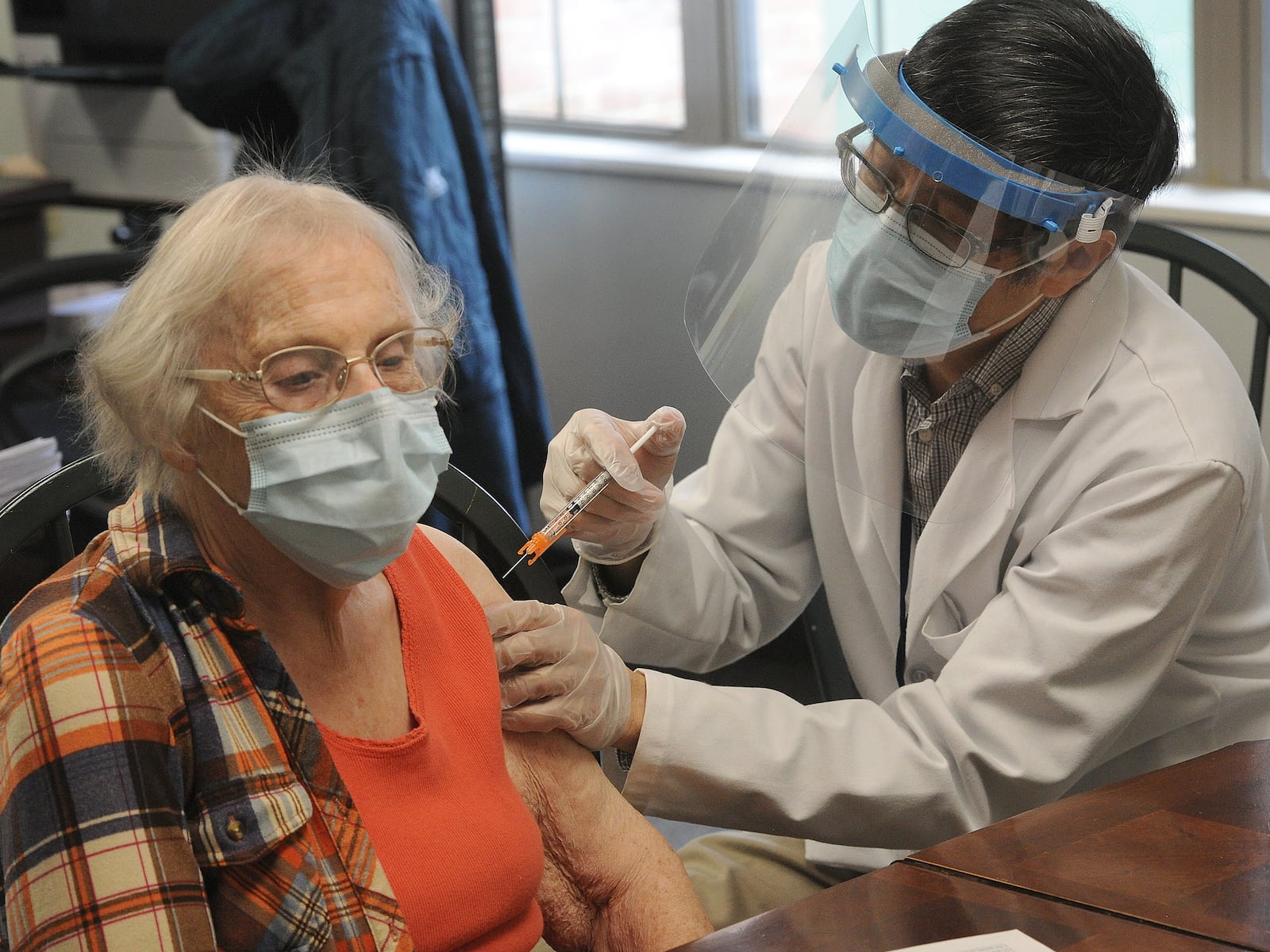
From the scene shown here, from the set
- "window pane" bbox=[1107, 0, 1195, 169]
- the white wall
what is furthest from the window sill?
"window pane" bbox=[1107, 0, 1195, 169]

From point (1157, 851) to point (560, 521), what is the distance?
617mm

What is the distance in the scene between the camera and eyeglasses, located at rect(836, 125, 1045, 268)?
4.22 ft

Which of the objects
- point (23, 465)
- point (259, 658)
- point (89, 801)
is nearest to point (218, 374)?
point (259, 658)

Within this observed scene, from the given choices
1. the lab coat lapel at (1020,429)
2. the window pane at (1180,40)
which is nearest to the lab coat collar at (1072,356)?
the lab coat lapel at (1020,429)

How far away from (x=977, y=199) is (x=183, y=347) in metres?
0.73

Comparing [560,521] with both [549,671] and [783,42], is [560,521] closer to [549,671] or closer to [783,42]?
[549,671]

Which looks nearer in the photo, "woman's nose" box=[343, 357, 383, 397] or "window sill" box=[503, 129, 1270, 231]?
"woman's nose" box=[343, 357, 383, 397]

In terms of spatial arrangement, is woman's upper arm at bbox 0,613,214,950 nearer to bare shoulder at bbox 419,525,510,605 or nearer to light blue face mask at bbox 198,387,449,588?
light blue face mask at bbox 198,387,449,588

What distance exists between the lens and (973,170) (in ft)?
4.06

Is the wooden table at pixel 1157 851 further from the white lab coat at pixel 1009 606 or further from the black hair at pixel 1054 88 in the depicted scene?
the black hair at pixel 1054 88

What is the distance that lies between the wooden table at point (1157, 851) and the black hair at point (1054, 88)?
22.7 inches

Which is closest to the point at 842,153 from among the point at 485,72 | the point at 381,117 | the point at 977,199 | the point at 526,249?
the point at 977,199

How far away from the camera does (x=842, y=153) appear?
1354mm

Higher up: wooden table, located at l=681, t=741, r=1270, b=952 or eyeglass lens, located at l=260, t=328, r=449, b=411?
eyeglass lens, located at l=260, t=328, r=449, b=411
